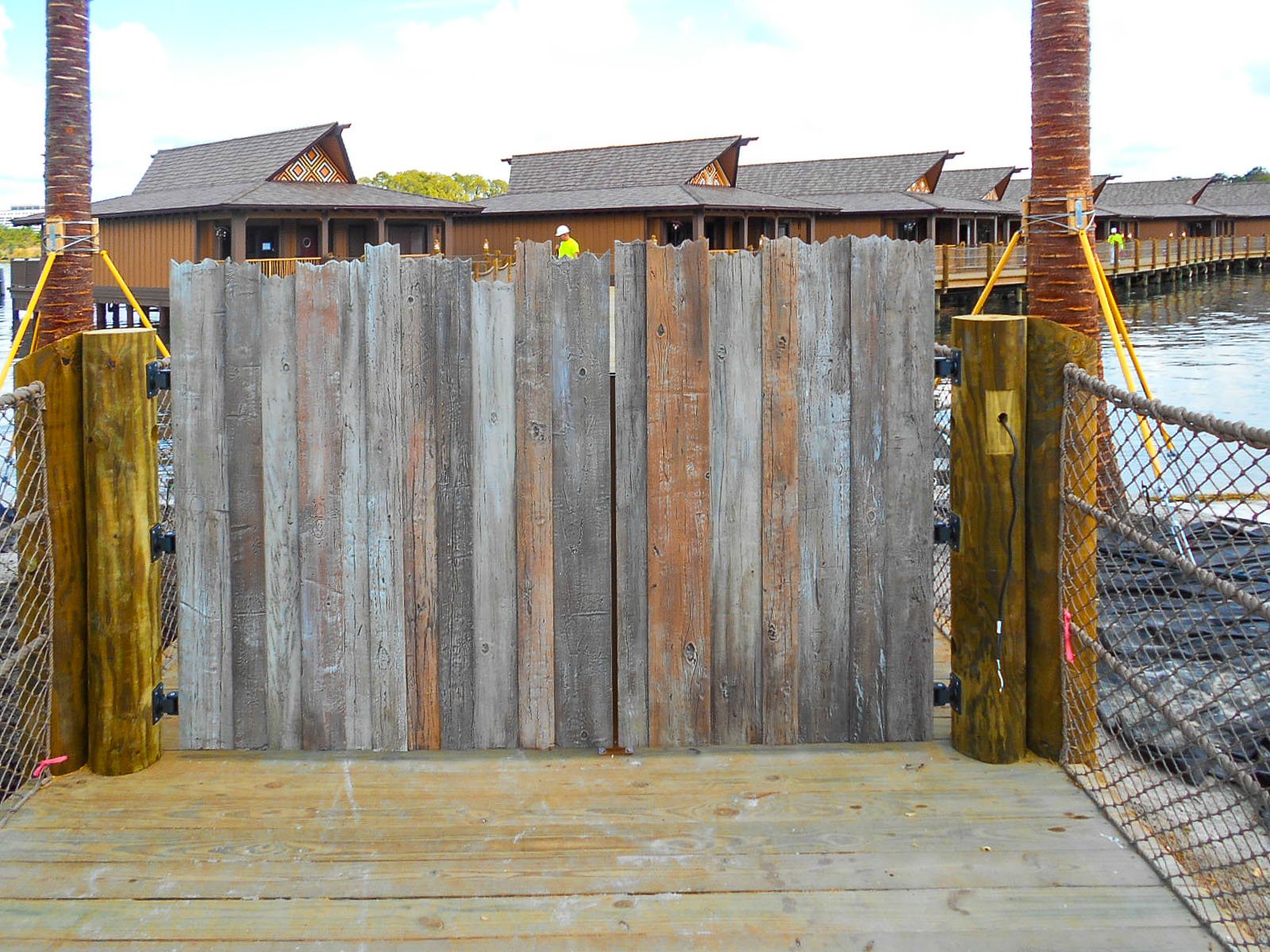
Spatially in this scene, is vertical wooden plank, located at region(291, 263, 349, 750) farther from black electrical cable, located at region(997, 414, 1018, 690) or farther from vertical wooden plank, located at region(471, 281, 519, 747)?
black electrical cable, located at region(997, 414, 1018, 690)

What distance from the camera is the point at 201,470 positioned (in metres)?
3.65

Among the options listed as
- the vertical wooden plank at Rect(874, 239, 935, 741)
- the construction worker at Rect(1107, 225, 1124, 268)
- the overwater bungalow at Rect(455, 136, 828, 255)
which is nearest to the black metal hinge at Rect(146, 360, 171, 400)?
the vertical wooden plank at Rect(874, 239, 935, 741)

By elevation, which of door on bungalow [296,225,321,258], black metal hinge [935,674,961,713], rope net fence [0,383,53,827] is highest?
door on bungalow [296,225,321,258]

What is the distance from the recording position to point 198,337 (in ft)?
12.0

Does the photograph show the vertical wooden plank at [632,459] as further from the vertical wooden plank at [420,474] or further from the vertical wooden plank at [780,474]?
the vertical wooden plank at [420,474]

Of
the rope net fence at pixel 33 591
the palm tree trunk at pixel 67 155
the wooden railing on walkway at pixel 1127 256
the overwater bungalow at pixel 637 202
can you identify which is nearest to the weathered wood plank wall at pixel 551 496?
the rope net fence at pixel 33 591

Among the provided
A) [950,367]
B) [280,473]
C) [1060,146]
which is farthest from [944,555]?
[280,473]

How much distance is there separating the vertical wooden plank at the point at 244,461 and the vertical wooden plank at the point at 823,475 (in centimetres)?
163

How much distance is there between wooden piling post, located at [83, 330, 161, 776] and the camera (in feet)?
11.8

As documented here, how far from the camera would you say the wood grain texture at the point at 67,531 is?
3.57 metres

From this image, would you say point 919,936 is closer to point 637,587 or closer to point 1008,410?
point 637,587

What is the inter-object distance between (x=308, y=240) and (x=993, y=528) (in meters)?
39.7

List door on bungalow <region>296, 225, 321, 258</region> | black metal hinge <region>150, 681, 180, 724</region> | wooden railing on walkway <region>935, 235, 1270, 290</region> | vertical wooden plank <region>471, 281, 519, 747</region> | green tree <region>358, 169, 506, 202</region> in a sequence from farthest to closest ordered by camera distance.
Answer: green tree <region>358, 169, 506, 202</region>, wooden railing on walkway <region>935, 235, 1270, 290</region>, door on bungalow <region>296, 225, 321, 258</region>, black metal hinge <region>150, 681, 180, 724</region>, vertical wooden plank <region>471, 281, 519, 747</region>

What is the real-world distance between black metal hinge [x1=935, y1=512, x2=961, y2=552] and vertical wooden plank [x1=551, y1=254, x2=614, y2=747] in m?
1.04
